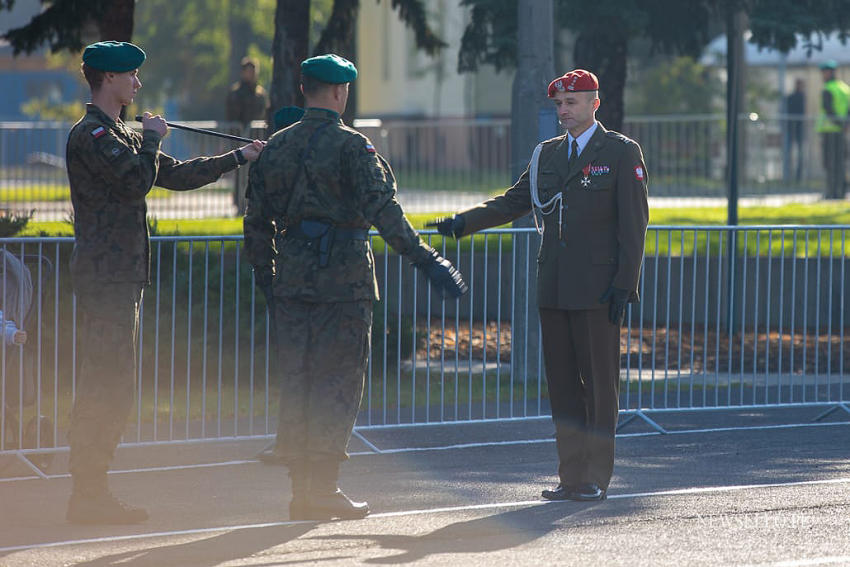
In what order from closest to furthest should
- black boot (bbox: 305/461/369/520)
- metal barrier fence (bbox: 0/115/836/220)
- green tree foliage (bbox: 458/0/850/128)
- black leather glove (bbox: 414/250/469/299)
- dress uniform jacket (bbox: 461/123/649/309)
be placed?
black leather glove (bbox: 414/250/469/299), black boot (bbox: 305/461/369/520), dress uniform jacket (bbox: 461/123/649/309), green tree foliage (bbox: 458/0/850/128), metal barrier fence (bbox: 0/115/836/220)

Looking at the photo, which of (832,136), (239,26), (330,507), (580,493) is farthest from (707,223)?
(239,26)

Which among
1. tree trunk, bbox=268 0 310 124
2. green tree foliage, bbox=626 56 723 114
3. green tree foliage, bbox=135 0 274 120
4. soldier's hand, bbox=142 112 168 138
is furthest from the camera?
green tree foliage, bbox=135 0 274 120

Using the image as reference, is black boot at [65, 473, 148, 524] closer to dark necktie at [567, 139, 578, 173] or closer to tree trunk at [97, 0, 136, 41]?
dark necktie at [567, 139, 578, 173]

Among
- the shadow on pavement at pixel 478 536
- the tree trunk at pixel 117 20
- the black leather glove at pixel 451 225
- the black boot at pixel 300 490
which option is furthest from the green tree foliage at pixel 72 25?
the shadow on pavement at pixel 478 536

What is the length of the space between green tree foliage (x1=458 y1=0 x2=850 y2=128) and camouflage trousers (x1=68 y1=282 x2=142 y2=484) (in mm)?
9295

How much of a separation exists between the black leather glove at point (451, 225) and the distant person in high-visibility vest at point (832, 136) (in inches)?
624

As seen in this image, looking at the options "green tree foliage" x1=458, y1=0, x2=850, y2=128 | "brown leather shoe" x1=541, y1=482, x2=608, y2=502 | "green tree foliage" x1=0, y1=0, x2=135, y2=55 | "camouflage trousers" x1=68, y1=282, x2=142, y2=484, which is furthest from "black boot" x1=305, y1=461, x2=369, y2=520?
"green tree foliage" x1=458, y1=0, x2=850, y2=128

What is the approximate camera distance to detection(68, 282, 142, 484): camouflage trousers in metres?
6.93

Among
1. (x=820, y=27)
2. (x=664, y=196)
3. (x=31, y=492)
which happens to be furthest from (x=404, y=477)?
(x=664, y=196)

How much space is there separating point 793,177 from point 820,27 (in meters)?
6.52

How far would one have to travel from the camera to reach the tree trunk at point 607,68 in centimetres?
1711

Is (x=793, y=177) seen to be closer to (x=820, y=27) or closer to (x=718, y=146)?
(x=718, y=146)

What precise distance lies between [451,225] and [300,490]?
149 centimetres

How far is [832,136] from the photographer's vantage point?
22531mm
